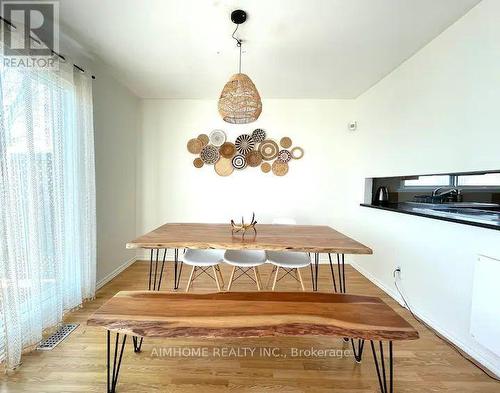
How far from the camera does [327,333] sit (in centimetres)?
120

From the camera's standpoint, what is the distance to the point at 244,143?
3.53 m

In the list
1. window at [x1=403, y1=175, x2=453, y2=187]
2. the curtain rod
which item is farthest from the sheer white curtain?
window at [x1=403, y1=175, x2=453, y2=187]

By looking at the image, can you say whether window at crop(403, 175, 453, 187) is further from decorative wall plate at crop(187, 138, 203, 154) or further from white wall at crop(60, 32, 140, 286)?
white wall at crop(60, 32, 140, 286)

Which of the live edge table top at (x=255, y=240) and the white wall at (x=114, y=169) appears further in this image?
the white wall at (x=114, y=169)

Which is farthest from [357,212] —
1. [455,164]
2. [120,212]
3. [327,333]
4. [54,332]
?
[54,332]

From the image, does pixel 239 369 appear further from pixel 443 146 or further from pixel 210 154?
pixel 210 154

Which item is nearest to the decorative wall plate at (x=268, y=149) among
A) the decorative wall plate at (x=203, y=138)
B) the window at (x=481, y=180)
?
the decorative wall plate at (x=203, y=138)

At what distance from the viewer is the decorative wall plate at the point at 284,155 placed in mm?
3533

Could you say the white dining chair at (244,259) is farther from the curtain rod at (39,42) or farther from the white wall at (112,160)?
the curtain rod at (39,42)

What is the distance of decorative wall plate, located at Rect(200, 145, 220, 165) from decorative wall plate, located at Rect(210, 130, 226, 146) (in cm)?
8

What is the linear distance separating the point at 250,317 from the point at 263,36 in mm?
2169

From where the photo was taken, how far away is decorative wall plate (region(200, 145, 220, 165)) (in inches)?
140

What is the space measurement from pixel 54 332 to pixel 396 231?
326 centimetres

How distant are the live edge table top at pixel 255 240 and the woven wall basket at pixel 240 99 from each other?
1003 millimetres
